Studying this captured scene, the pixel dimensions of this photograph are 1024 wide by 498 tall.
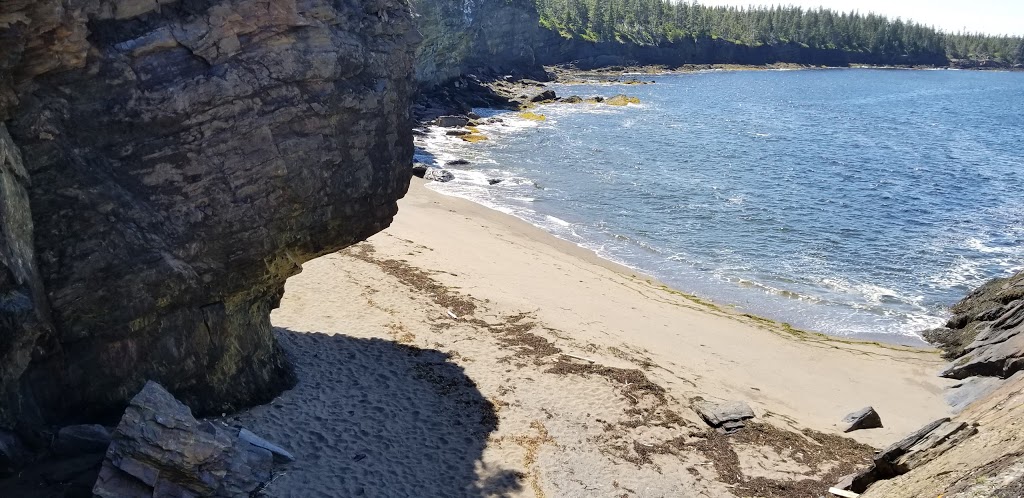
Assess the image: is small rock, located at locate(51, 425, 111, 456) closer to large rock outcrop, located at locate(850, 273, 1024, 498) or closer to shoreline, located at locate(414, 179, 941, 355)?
large rock outcrop, located at locate(850, 273, 1024, 498)

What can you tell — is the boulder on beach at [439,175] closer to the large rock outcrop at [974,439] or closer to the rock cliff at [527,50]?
the rock cliff at [527,50]

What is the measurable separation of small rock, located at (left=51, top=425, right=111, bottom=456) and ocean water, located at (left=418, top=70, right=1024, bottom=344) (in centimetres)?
1807

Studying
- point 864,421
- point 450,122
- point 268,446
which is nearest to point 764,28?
point 450,122

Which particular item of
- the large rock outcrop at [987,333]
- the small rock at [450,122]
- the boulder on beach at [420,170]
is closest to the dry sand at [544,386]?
the large rock outcrop at [987,333]

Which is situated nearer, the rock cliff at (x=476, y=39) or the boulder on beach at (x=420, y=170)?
the boulder on beach at (x=420, y=170)

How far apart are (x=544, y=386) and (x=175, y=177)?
7.91 m

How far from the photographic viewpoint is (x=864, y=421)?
52.9 feet

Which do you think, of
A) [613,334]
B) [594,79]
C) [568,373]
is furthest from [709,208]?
[594,79]

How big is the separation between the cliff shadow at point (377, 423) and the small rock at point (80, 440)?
2.29 m

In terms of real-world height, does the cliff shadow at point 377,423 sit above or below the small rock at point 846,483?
above

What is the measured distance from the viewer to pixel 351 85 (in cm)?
1328

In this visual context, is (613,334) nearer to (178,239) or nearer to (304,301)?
(304,301)

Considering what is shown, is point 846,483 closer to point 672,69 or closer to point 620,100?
point 620,100

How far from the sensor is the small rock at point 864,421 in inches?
633
